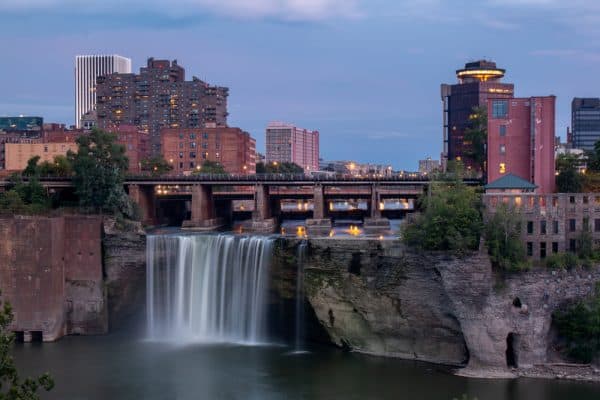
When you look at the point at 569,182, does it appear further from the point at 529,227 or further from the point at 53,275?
the point at 53,275

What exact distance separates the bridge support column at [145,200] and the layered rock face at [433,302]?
34.0m

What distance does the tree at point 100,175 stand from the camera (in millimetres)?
75250

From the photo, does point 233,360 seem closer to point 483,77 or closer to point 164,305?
point 164,305

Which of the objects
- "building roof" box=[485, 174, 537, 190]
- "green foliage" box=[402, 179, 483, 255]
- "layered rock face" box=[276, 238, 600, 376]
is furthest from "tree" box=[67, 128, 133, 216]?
"building roof" box=[485, 174, 537, 190]

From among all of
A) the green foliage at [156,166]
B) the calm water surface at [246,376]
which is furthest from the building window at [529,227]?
the green foliage at [156,166]

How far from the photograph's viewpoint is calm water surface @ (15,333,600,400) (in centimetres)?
4578

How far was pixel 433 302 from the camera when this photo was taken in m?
51.9

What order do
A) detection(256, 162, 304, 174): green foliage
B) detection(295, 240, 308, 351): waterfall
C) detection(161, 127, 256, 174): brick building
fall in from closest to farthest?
detection(295, 240, 308, 351): waterfall < detection(161, 127, 256, 174): brick building < detection(256, 162, 304, 174): green foliage

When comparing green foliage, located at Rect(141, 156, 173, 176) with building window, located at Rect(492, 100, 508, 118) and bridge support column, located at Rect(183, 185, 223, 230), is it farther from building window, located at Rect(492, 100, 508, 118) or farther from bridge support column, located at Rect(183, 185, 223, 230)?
building window, located at Rect(492, 100, 508, 118)

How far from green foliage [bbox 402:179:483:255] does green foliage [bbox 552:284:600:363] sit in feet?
24.2

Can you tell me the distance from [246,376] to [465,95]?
12765 centimetres

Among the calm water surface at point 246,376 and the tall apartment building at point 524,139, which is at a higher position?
the tall apartment building at point 524,139

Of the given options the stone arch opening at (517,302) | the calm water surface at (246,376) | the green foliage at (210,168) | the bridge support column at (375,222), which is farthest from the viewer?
the green foliage at (210,168)

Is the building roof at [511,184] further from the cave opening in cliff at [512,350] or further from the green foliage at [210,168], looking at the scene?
the green foliage at [210,168]
